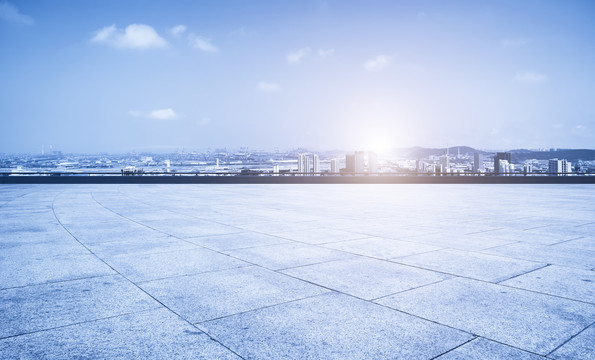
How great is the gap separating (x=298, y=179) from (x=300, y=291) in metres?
31.6

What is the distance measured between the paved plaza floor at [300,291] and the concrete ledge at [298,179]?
25239mm

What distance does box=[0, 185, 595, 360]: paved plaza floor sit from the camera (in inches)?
157

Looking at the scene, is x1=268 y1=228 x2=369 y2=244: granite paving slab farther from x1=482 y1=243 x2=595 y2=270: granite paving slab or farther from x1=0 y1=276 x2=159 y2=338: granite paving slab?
x1=0 y1=276 x2=159 y2=338: granite paving slab

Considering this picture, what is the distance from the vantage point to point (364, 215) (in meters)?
13.3

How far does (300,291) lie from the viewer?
5.55 m

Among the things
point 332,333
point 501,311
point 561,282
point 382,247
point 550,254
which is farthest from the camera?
point 382,247

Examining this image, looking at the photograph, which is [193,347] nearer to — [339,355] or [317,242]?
[339,355]

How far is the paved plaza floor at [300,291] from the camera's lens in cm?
398

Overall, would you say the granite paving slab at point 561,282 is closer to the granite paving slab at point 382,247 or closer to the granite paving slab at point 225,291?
the granite paving slab at point 382,247

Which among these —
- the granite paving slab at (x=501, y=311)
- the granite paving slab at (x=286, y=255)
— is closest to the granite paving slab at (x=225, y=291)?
the granite paving slab at (x=286, y=255)

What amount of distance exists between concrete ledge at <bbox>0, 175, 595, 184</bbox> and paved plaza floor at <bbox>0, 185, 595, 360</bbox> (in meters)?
25.2

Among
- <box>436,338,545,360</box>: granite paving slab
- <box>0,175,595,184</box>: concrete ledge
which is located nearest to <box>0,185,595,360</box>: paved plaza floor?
<box>436,338,545,360</box>: granite paving slab

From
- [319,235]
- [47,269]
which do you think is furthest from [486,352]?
[47,269]

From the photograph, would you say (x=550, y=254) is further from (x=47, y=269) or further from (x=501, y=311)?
(x=47, y=269)
